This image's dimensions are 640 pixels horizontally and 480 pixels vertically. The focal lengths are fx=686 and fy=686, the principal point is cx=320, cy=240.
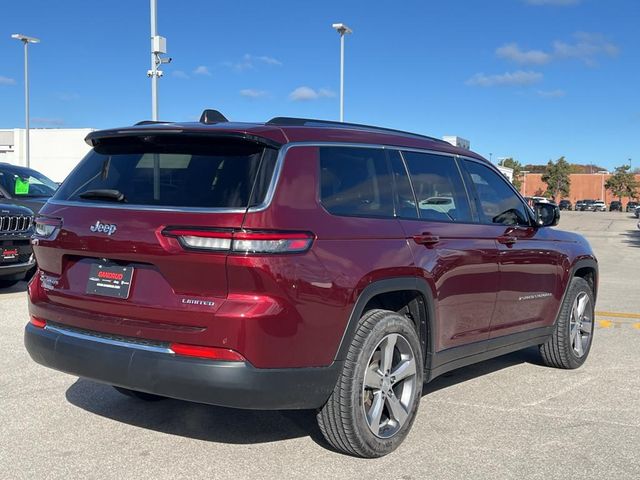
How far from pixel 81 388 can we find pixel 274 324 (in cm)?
257

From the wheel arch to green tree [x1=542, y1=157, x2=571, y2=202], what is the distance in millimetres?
104135

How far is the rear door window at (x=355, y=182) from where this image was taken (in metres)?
3.80

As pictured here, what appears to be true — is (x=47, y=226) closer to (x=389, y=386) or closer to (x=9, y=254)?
(x=389, y=386)

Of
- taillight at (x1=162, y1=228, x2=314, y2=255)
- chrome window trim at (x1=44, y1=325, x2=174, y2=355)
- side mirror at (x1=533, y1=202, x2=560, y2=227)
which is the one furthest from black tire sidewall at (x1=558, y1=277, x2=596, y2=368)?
chrome window trim at (x1=44, y1=325, x2=174, y2=355)

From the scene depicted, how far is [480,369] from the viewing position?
6105 millimetres

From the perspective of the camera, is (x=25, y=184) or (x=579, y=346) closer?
(x=579, y=346)

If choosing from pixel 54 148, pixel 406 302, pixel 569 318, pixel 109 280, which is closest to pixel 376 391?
pixel 406 302

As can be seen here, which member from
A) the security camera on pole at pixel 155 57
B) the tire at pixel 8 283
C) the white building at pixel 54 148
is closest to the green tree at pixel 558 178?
the white building at pixel 54 148

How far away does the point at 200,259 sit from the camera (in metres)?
3.33

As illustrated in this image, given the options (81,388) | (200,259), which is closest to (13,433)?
(81,388)

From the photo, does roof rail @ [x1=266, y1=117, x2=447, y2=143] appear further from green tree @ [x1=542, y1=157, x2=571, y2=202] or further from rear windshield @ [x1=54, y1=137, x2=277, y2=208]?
green tree @ [x1=542, y1=157, x2=571, y2=202]

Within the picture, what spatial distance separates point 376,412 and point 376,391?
12 cm

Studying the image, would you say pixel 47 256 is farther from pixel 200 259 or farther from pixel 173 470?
pixel 173 470

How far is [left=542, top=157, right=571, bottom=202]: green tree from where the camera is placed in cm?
10212
